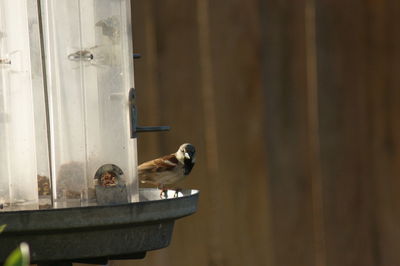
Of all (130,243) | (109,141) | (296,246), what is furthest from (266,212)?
(130,243)

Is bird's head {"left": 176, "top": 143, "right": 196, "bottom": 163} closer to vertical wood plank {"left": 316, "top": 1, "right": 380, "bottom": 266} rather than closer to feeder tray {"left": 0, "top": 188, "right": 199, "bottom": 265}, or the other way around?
Answer: feeder tray {"left": 0, "top": 188, "right": 199, "bottom": 265}

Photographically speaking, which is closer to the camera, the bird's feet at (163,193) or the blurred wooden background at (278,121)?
the bird's feet at (163,193)

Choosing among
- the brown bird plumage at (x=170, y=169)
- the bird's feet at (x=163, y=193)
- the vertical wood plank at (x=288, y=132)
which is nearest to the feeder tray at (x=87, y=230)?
the bird's feet at (x=163, y=193)

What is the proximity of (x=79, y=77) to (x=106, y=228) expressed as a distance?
1.54 ft

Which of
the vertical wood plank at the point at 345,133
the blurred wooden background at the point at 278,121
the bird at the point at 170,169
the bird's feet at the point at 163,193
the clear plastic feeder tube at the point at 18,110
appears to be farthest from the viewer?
the vertical wood plank at the point at 345,133

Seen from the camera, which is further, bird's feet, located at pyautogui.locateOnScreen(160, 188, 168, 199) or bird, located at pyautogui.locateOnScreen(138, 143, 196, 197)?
bird, located at pyautogui.locateOnScreen(138, 143, 196, 197)

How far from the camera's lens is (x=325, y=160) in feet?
12.9

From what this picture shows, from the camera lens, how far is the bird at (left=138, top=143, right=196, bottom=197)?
114 inches

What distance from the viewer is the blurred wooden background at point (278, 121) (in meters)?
3.66

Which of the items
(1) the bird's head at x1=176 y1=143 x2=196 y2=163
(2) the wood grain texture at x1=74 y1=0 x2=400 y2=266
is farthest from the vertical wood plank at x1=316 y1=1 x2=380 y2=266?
(1) the bird's head at x1=176 y1=143 x2=196 y2=163

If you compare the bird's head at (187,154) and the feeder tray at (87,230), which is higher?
the bird's head at (187,154)

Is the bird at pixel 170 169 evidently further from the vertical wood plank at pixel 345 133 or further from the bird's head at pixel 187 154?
the vertical wood plank at pixel 345 133

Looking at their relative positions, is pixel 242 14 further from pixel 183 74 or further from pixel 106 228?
pixel 106 228

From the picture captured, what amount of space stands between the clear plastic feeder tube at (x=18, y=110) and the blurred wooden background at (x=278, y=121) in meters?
1.17
